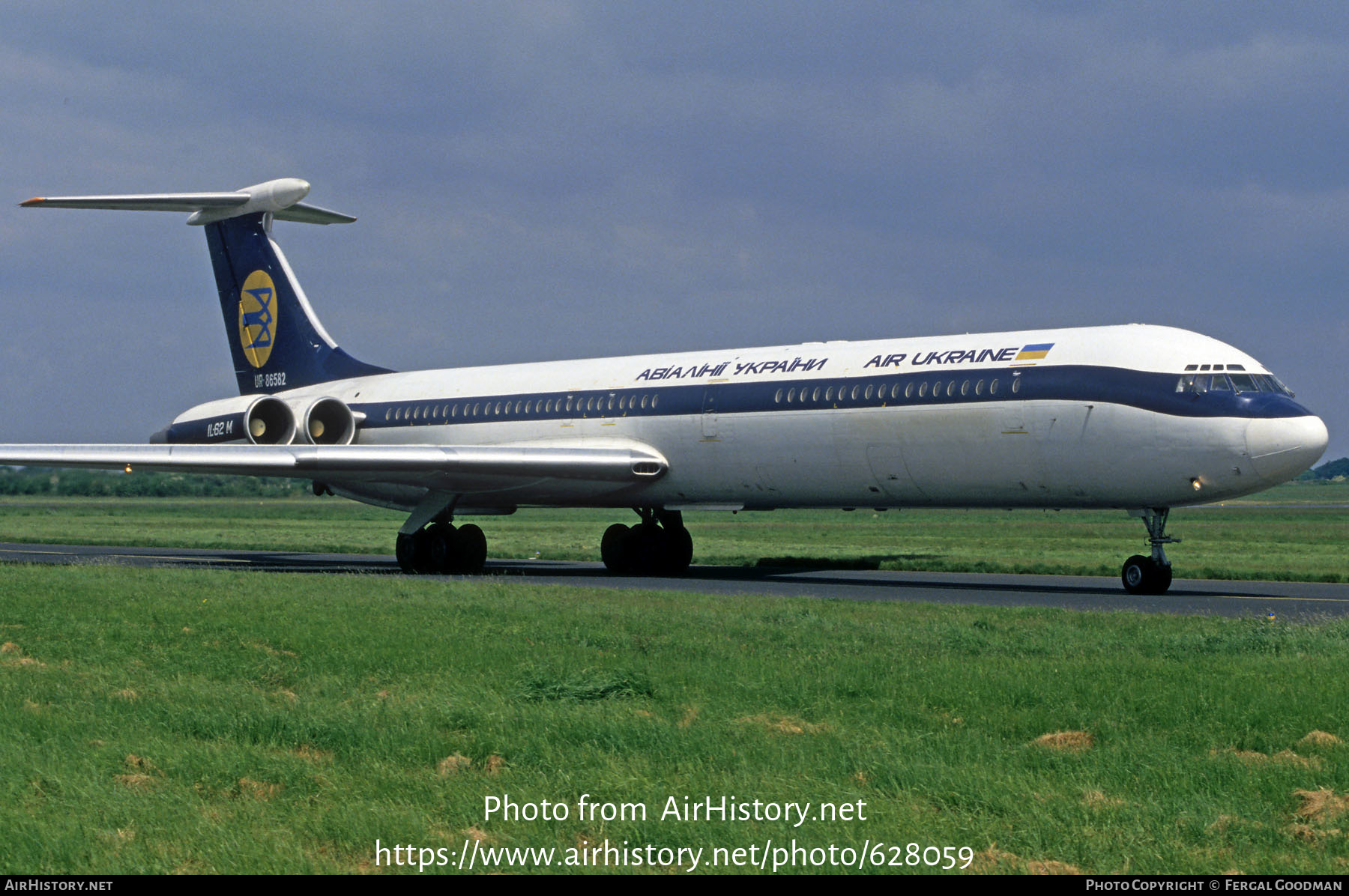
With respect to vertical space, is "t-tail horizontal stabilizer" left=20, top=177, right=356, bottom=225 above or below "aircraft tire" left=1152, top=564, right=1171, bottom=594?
above

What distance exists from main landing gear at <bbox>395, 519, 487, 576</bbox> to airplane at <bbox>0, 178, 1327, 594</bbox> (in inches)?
1.7

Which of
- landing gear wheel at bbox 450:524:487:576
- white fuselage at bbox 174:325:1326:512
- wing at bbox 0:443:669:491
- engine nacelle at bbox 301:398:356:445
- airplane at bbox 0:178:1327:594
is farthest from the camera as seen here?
engine nacelle at bbox 301:398:356:445

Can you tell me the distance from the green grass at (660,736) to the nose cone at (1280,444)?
5.47 metres

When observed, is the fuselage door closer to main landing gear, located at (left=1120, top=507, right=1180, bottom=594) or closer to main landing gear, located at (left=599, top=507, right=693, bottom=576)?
main landing gear, located at (left=599, top=507, right=693, bottom=576)

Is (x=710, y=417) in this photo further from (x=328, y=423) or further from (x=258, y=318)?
(x=258, y=318)

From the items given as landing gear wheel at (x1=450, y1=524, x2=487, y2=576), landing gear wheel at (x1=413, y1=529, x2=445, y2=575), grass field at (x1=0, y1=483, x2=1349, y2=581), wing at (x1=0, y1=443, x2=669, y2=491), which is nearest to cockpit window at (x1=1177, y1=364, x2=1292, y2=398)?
grass field at (x1=0, y1=483, x2=1349, y2=581)

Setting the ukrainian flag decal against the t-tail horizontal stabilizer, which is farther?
the t-tail horizontal stabilizer

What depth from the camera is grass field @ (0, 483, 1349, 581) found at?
29969 mm

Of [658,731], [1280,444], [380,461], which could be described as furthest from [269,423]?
[658,731]

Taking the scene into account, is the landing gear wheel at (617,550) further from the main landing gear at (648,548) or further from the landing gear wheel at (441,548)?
the landing gear wheel at (441,548)

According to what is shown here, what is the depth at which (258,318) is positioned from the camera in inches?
1329

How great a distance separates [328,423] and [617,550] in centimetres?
783

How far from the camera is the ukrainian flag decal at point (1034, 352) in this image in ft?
69.6

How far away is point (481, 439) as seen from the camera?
1158 inches
